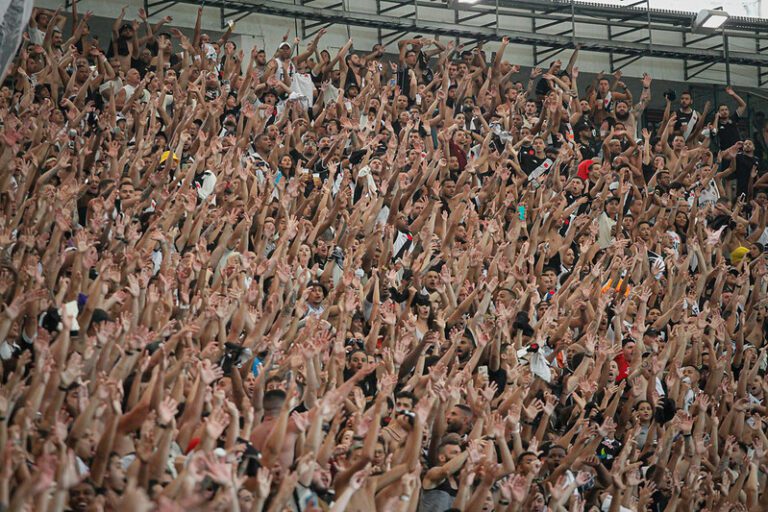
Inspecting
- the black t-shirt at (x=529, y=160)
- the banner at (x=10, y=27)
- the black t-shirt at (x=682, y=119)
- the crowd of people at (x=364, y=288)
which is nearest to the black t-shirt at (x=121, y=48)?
the crowd of people at (x=364, y=288)

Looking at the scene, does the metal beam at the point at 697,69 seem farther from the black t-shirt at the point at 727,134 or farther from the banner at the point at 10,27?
the banner at the point at 10,27

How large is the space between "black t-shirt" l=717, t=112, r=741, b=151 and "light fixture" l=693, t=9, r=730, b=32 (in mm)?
1611

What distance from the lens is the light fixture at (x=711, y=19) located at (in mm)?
16031

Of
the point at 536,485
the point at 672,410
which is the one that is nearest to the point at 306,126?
the point at 672,410

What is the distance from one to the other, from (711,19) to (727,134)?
192 centimetres

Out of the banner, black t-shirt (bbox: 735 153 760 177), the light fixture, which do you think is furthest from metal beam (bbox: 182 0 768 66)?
the banner

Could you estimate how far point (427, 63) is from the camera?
15164 mm

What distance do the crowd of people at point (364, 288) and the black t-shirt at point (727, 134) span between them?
5 cm

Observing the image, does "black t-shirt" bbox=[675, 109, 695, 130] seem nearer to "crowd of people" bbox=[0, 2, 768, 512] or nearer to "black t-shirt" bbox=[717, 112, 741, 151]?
"crowd of people" bbox=[0, 2, 768, 512]

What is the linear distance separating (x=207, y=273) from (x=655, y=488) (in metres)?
3.56

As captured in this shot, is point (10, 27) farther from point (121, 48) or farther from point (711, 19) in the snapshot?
point (711, 19)

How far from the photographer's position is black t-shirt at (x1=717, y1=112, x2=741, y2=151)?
15.0 metres

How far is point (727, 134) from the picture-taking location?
1508 cm

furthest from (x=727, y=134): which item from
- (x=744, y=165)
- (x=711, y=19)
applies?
(x=711, y=19)
